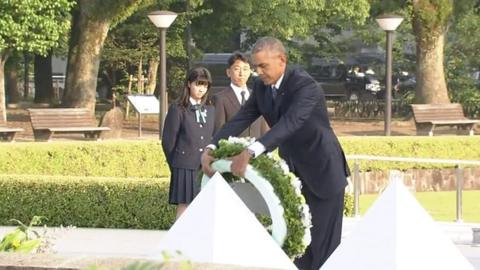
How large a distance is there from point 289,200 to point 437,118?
22.1 meters

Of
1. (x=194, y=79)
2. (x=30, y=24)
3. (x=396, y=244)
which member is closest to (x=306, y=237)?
(x=396, y=244)

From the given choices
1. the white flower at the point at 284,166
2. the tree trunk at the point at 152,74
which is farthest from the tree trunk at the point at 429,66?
the white flower at the point at 284,166

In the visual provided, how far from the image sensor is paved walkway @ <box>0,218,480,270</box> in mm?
10477

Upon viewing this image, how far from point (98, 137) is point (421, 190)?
28.0 feet

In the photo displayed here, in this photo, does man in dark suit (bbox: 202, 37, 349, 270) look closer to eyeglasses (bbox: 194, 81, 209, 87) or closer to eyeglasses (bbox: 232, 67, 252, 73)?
eyeglasses (bbox: 232, 67, 252, 73)

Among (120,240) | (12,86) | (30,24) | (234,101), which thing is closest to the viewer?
(234,101)

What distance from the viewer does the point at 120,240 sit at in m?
11.4

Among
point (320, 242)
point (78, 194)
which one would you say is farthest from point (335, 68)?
point (320, 242)

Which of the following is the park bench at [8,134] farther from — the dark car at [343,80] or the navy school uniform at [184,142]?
the dark car at [343,80]

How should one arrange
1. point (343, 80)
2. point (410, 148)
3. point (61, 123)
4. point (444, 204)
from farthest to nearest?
point (343, 80), point (61, 123), point (410, 148), point (444, 204)

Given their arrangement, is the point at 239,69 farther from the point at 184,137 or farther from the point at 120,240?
the point at 120,240

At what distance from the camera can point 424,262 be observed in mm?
5172

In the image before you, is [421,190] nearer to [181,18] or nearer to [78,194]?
[78,194]

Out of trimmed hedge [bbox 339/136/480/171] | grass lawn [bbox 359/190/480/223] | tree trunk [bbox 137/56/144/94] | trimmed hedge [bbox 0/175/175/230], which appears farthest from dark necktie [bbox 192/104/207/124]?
tree trunk [bbox 137/56/144/94]
